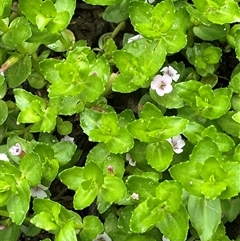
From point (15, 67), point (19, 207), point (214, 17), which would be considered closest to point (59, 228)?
point (19, 207)

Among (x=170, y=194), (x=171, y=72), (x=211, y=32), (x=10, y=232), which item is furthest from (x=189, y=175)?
(x=10, y=232)

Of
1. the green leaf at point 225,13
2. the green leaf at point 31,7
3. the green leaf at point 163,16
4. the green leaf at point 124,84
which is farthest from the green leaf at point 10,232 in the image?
the green leaf at point 225,13

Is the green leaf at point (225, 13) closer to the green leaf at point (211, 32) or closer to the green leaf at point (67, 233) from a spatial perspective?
the green leaf at point (211, 32)

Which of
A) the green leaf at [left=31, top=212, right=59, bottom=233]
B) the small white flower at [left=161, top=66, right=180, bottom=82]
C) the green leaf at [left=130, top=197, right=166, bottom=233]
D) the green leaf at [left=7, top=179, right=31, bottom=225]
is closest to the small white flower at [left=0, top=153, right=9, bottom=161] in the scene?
the green leaf at [left=7, top=179, right=31, bottom=225]

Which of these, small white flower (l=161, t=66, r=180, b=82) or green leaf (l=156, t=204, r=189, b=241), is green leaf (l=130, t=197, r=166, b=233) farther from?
small white flower (l=161, t=66, r=180, b=82)

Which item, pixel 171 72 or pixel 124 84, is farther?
pixel 171 72

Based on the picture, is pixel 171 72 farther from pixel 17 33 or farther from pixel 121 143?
pixel 17 33
